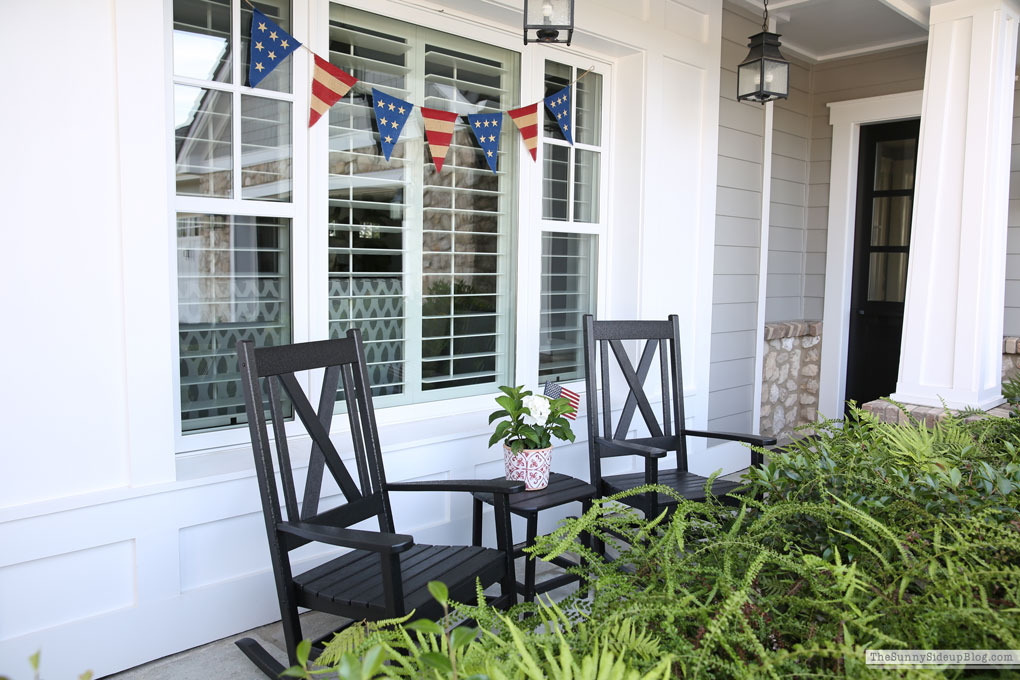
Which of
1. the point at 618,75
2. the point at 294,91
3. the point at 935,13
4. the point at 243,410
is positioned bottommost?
the point at 243,410

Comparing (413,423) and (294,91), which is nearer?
(294,91)

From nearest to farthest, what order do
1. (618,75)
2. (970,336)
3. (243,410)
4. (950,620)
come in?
(950,620)
(243,410)
(970,336)
(618,75)

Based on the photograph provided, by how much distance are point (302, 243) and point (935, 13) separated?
3.10m

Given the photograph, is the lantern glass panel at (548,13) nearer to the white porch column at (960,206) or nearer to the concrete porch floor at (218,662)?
the white porch column at (960,206)

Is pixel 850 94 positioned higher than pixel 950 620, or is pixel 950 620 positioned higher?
pixel 850 94

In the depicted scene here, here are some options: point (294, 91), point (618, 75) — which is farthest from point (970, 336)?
point (294, 91)

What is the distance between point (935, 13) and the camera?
3688 mm

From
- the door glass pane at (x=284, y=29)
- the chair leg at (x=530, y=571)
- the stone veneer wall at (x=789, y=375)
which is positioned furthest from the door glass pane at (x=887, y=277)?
the door glass pane at (x=284, y=29)

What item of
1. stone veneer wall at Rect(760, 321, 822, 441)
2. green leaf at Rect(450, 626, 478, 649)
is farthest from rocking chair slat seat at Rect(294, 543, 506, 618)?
stone veneer wall at Rect(760, 321, 822, 441)

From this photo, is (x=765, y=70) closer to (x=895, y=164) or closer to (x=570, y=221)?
(x=570, y=221)

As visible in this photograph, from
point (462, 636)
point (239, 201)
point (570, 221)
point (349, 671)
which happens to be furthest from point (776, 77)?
point (349, 671)

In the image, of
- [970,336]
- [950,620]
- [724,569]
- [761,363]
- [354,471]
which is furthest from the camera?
[761,363]

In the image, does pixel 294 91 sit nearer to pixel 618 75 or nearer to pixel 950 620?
pixel 618 75

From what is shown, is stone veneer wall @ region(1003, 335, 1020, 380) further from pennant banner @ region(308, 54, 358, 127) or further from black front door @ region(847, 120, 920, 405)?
pennant banner @ region(308, 54, 358, 127)
